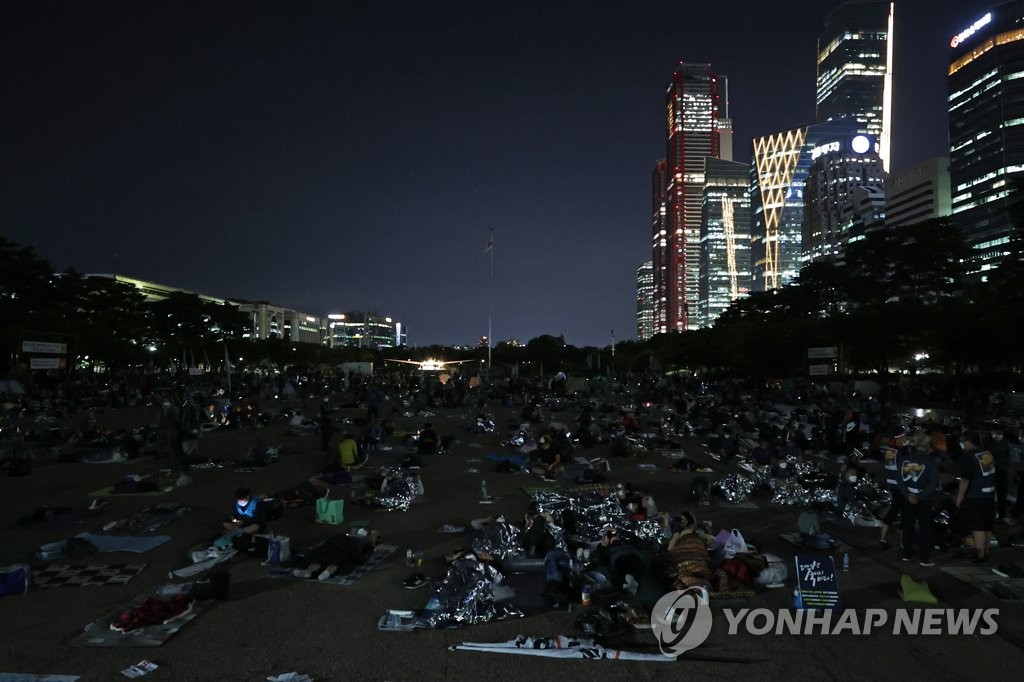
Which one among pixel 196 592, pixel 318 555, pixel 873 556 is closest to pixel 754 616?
pixel 873 556

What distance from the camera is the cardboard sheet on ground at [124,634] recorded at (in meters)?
5.62

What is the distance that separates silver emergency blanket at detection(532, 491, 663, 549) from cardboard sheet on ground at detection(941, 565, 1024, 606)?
354cm

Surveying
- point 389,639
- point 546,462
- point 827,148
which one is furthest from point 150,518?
point 827,148

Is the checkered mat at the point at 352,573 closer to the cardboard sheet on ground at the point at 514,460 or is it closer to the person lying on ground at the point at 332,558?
the person lying on ground at the point at 332,558

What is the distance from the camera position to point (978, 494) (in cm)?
750

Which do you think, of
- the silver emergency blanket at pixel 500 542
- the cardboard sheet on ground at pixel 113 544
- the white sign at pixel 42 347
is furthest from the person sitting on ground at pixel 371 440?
the white sign at pixel 42 347

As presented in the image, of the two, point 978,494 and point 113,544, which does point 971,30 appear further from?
point 113,544

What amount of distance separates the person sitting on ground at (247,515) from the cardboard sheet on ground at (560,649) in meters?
4.51

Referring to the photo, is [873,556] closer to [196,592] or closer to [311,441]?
[196,592]

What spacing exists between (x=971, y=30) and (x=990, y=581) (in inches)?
7682

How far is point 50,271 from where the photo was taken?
46.8m

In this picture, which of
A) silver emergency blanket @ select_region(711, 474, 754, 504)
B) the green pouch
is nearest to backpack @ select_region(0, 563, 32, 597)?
the green pouch

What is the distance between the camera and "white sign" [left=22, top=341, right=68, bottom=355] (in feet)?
99.8

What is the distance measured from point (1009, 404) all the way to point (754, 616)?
83.0 feet
